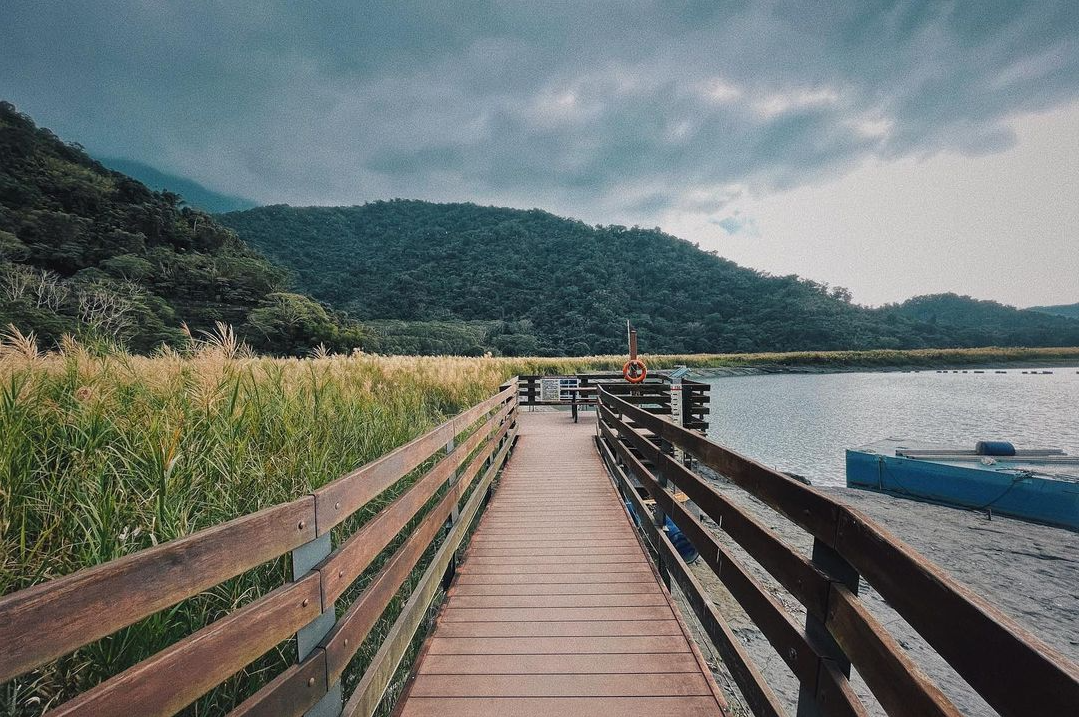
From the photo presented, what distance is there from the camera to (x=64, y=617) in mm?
694

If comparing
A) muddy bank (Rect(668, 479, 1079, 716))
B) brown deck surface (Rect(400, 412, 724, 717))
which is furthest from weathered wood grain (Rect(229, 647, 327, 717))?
muddy bank (Rect(668, 479, 1079, 716))

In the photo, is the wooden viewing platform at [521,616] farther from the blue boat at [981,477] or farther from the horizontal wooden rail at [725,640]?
the blue boat at [981,477]

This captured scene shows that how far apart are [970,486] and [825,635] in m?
13.2

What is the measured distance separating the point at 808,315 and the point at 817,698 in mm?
87287

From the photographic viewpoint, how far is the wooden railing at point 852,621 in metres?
0.76

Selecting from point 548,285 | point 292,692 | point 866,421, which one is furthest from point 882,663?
point 548,285

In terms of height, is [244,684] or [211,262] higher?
[211,262]

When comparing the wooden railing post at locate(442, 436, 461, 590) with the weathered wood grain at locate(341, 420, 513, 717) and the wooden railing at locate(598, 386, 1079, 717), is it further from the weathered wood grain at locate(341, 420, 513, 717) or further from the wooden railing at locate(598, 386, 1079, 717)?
the wooden railing at locate(598, 386, 1079, 717)

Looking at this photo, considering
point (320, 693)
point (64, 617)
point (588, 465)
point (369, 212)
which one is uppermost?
point (369, 212)

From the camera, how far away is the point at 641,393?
1047 cm

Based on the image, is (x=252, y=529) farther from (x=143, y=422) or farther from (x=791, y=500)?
(x=143, y=422)

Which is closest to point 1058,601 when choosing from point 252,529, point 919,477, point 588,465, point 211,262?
point 919,477

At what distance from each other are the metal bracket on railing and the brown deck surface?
A: 2.19ft

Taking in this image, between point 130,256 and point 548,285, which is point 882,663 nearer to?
point 130,256
